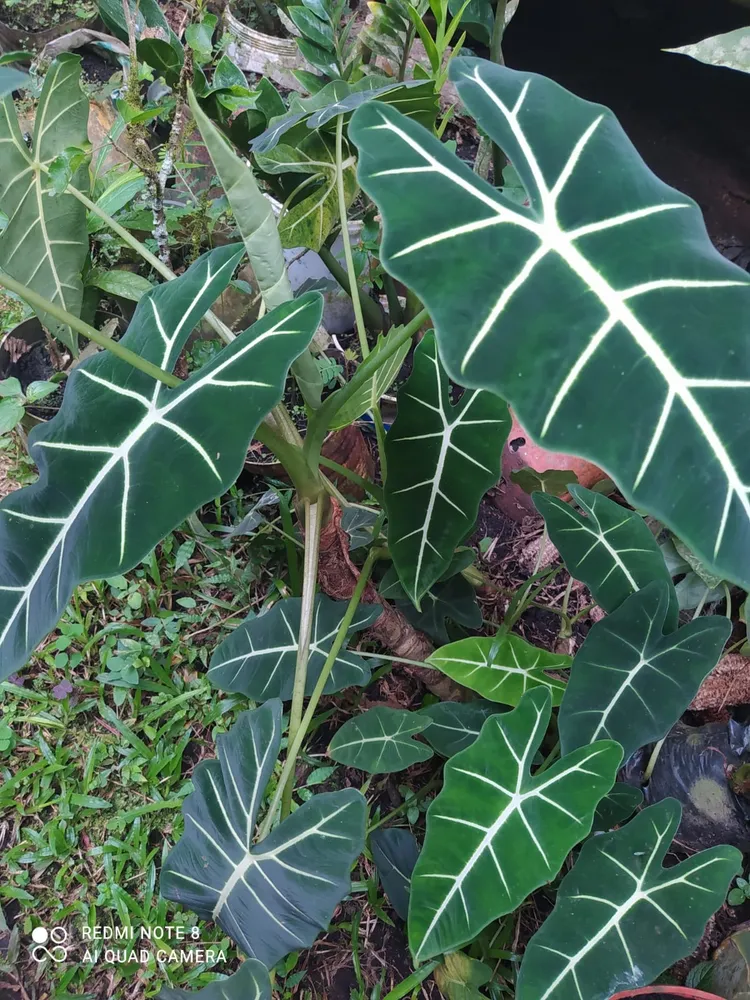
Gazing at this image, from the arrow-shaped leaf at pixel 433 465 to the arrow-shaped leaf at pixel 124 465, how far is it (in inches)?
15.5

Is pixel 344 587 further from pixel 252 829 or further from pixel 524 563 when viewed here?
pixel 524 563

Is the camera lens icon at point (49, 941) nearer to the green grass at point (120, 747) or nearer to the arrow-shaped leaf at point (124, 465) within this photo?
the green grass at point (120, 747)

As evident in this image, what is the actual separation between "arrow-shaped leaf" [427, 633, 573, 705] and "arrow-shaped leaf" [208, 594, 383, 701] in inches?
6.5

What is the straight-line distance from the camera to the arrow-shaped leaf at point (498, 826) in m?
0.82

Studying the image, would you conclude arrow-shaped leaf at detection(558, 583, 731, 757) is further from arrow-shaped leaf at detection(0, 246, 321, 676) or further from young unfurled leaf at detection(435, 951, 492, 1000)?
arrow-shaped leaf at detection(0, 246, 321, 676)

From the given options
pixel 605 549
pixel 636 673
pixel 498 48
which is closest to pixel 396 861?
pixel 636 673

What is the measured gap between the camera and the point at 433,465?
1.10 meters

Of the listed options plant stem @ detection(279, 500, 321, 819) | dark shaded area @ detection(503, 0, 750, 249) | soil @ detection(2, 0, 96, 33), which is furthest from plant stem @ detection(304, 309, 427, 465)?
soil @ detection(2, 0, 96, 33)

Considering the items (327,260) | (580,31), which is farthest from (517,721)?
(580,31)

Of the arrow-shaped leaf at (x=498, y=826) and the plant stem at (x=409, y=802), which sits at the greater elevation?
the arrow-shaped leaf at (x=498, y=826)

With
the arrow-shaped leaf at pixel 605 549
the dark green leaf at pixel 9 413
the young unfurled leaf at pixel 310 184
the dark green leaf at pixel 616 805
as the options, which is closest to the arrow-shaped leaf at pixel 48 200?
the dark green leaf at pixel 9 413

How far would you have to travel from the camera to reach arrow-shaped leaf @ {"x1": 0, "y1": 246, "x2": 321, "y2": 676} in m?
0.65

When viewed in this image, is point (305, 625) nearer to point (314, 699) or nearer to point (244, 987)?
point (314, 699)

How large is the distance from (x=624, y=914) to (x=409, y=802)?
49 cm
